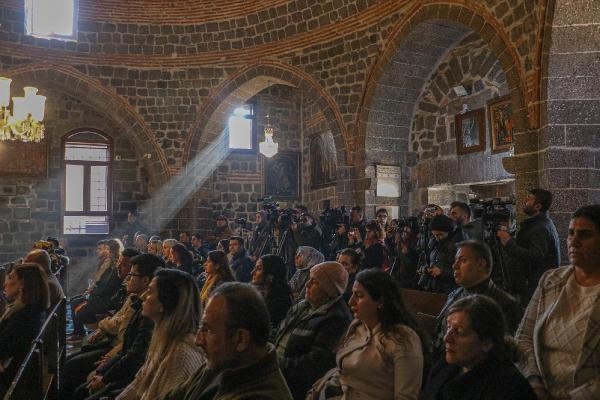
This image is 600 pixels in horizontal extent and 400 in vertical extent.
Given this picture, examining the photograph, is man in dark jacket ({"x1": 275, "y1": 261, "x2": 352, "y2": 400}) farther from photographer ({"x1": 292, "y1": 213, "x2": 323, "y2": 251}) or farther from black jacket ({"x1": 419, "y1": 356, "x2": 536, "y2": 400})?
photographer ({"x1": 292, "y1": 213, "x2": 323, "y2": 251})

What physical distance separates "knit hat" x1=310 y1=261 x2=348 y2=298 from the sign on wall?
630cm

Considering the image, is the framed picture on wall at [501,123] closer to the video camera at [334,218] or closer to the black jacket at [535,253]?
the video camera at [334,218]

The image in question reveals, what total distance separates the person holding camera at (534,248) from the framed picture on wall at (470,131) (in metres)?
5.08

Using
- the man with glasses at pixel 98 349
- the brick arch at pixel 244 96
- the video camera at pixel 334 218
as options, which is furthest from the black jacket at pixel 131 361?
the brick arch at pixel 244 96

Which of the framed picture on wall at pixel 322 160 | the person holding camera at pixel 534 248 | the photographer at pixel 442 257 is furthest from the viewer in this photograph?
the framed picture on wall at pixel 322 160

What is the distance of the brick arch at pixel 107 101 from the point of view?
11.8 m

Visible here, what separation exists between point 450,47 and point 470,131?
1424 mm

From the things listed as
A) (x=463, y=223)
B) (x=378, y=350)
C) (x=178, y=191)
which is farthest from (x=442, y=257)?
(x=178, y=191)

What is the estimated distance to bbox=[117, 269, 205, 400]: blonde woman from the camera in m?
2.81

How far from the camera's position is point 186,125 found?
12398 mm

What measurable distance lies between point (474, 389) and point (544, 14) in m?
5.39

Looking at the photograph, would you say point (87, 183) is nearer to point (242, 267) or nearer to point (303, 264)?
point (242, 267)

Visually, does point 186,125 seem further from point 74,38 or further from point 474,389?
point 474,389

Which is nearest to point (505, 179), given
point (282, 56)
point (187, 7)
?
point (282, 56)
